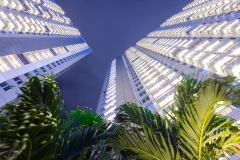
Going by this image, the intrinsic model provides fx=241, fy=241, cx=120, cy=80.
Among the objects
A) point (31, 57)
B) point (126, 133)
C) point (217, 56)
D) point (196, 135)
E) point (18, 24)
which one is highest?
point (18, 24)

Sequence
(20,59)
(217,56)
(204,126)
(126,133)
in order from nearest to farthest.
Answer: (204,126) → (126,133) → (217,56) → (20,59)

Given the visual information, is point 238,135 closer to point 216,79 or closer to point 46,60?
point 216,79

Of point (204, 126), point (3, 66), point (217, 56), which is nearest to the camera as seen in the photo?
point (204, 126)

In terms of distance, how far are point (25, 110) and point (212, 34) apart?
81.6ft

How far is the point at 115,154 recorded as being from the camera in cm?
526

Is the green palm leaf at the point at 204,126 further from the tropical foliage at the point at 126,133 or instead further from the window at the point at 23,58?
the window at the point at 23,58

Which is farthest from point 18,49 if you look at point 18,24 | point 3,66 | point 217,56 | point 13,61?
point 217,56

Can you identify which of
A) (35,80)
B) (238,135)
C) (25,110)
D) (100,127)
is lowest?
(238,135)

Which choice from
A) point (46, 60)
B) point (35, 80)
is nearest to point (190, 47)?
point (46, 60)

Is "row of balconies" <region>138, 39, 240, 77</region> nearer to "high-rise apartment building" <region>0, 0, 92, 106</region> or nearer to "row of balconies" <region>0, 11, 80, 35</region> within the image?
"high-rise apartment building" <region>0, 0, 92, 106</region>

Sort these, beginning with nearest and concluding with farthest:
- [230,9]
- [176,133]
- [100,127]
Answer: [176,133], [100,127], [230,9]

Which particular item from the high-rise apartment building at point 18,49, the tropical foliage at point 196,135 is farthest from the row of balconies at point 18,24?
the tropical foliage at point 196,135

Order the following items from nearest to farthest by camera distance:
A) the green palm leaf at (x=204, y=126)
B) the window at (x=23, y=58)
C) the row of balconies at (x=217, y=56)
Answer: the green palm leaf at (x=204, y=126) → the row of balconies at (x=217, y=56) → the window at (x=23, y=58)

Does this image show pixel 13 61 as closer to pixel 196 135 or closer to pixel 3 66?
pixel 3 66
